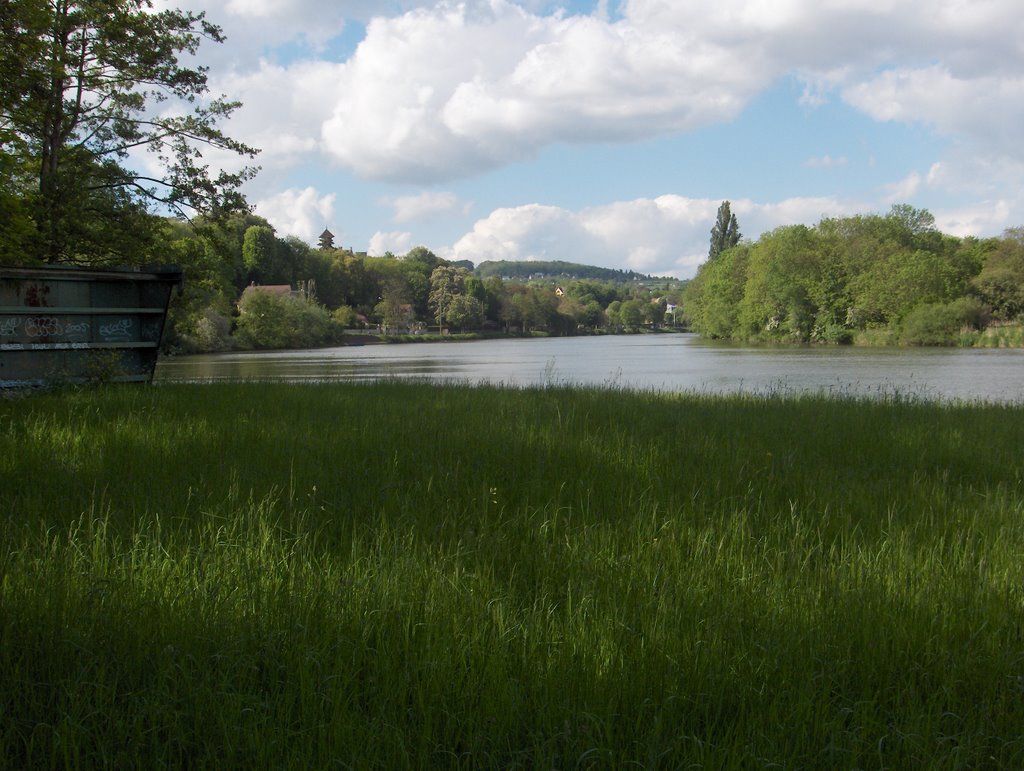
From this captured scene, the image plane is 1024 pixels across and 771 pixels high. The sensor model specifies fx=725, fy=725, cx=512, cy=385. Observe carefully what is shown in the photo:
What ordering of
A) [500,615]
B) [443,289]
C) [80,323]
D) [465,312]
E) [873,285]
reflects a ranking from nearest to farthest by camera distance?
[500,615], [80,323], [873,285], [465,312], [443,289]

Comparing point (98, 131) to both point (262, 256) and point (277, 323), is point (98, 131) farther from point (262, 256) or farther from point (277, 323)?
point (262, 256)

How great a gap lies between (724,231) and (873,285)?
66.5 metres

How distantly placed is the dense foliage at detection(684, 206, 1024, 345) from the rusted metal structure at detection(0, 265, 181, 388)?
56876 millimetres

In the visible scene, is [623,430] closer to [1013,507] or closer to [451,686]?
[1013,507]

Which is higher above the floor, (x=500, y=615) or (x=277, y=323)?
(x=277, y=323)

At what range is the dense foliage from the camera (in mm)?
58125

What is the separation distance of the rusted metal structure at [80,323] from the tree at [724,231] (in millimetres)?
122709

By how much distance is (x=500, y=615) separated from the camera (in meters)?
2.71

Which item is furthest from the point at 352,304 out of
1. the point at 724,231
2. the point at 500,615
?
the point at 500,615

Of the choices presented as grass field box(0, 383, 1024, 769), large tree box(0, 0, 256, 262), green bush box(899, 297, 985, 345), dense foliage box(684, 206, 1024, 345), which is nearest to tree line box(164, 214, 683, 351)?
large tree box(0, 0, 256, 262)

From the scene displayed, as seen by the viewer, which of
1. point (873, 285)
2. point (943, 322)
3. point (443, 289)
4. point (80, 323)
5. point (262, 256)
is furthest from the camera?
point (443, 289)

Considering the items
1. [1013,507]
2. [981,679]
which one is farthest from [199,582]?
[1013,507]

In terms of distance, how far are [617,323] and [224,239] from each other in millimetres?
146739

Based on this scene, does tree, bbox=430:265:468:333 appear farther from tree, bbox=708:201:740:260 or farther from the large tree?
the large tree
